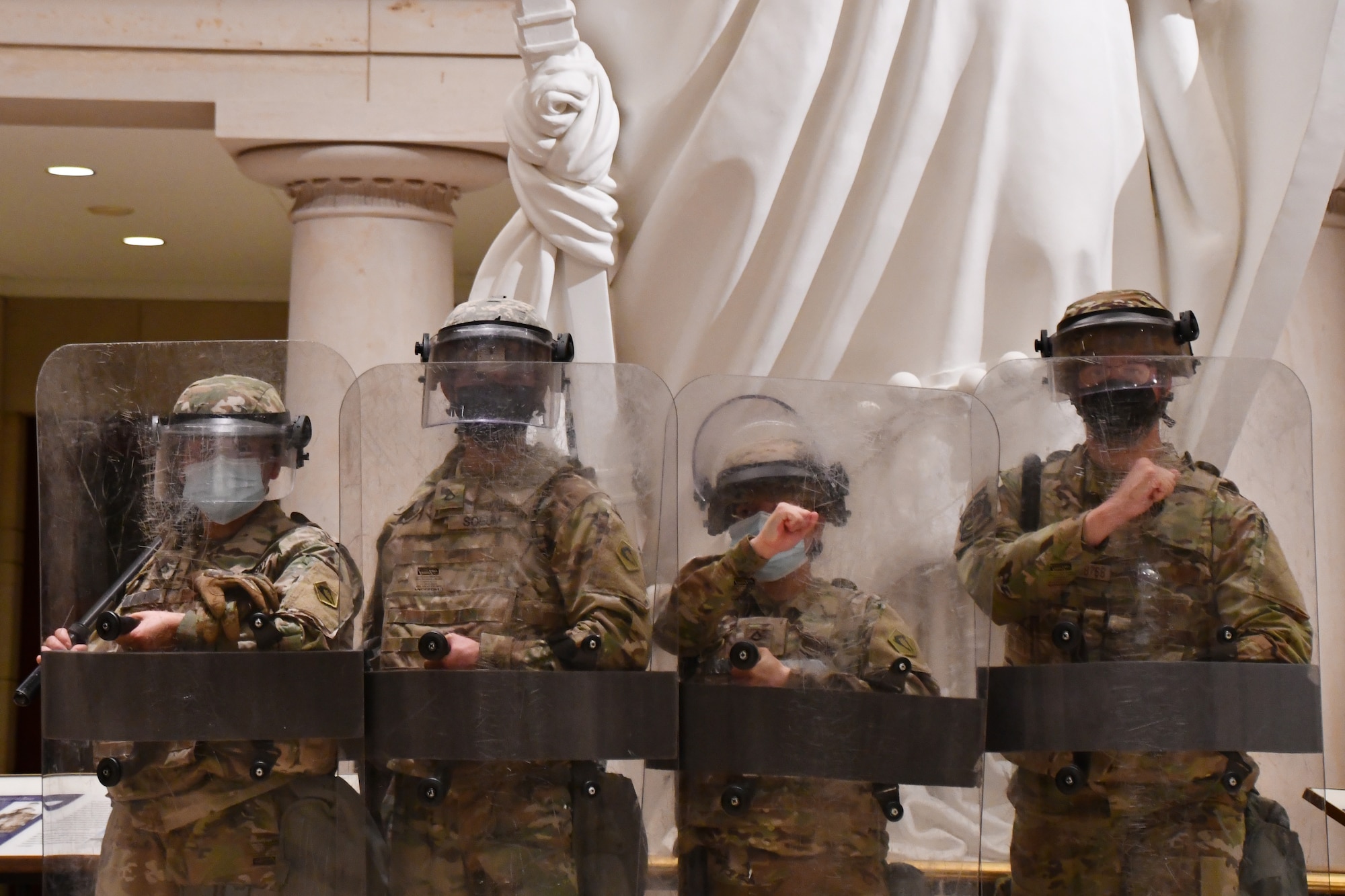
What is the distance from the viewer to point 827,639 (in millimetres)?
2396

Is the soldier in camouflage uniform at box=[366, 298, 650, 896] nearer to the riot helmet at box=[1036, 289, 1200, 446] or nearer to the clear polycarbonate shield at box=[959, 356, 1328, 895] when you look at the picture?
the clear polycarbonate shield at box=[959, 356, 1328, 895]

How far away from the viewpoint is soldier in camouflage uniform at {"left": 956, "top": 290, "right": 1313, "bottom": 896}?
236 cm

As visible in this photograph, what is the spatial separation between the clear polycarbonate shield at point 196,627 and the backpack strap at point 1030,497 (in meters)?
1.01

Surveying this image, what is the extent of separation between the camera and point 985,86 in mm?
3256

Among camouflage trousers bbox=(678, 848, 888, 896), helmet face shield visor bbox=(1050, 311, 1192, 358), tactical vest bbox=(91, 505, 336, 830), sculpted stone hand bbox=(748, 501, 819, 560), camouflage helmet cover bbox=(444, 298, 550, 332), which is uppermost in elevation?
camouflage helmet cover bbox=(444, 298, 550, 332)

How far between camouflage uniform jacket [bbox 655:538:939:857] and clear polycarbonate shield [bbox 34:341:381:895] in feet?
1.58

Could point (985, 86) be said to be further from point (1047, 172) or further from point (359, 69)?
point (359, 69)

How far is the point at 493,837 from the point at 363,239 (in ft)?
14.1

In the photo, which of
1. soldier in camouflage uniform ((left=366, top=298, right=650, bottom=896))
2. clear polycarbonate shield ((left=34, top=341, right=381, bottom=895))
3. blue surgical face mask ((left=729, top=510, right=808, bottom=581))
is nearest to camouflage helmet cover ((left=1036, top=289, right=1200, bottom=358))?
blue surgical face mask ((left=729, top=510, right=808, bottom=581))

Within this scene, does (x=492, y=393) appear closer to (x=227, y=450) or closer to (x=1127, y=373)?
(x=227, y=450)

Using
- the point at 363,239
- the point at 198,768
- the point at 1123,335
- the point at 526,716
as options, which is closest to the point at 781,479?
the point at 526,716

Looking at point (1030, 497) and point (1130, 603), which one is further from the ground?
point (1030, 497)

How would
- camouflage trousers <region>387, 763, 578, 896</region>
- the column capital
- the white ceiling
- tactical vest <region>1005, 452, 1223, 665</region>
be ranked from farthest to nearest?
1. the white ceiling
2. the column capital
3. tactical vest <region>1005, 452, 1223, 665</region>
4. camouflage trousers <region>387, 763, 578, 896</region>

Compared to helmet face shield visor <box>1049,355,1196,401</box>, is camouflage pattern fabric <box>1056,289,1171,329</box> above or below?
above
